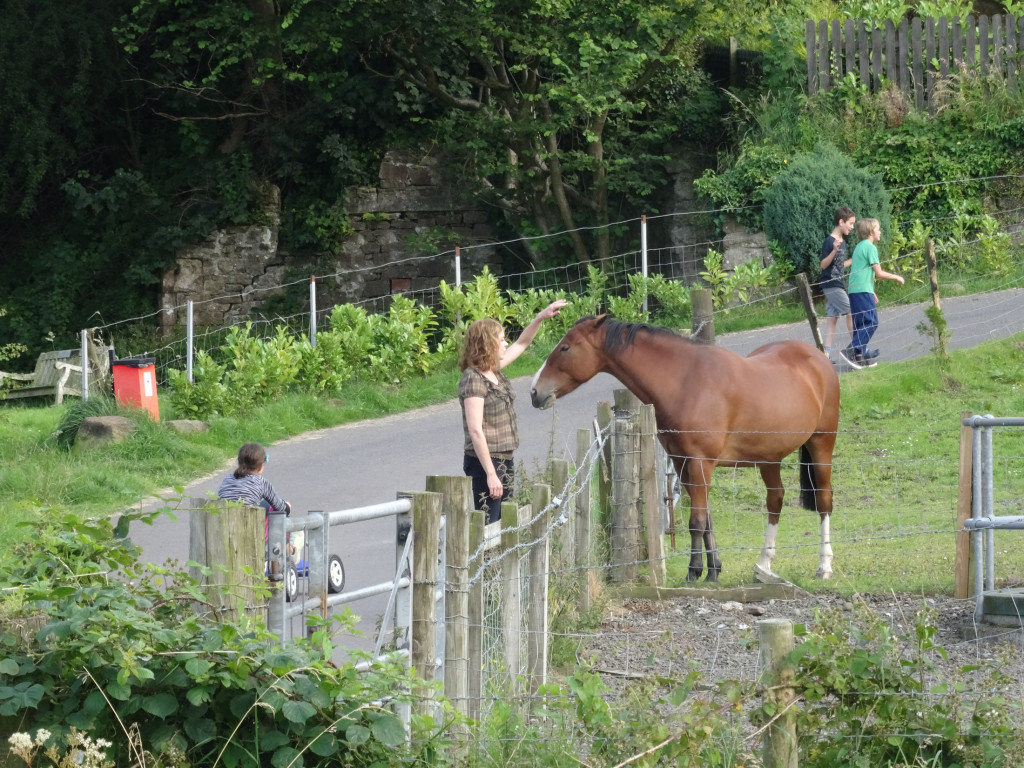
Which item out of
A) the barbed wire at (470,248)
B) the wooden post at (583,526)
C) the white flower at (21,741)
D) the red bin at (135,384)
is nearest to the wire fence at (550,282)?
the barbed wire at (470,248)

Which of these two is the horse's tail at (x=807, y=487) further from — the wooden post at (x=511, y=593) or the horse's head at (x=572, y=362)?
the wooden post at (x=511, y=593)

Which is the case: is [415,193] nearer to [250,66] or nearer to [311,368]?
[250,66]

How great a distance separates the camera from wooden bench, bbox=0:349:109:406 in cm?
1791

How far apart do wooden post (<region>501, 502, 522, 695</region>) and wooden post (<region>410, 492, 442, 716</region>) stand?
0.73m

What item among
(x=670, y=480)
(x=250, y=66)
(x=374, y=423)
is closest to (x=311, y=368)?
(x=374, y=423)

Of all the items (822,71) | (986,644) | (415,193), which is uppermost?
(822,71)

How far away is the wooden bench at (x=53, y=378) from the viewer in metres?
17.9

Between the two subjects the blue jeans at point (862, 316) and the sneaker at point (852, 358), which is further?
the blue jeans at point (862, 316)

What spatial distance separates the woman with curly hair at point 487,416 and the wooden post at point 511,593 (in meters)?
1.77

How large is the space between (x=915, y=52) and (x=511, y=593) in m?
16.2

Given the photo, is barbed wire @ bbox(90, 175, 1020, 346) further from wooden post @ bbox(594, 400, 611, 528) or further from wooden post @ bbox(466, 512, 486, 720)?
wooden post @ bbox(466, 512, 486, 720)

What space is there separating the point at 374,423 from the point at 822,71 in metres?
9.52

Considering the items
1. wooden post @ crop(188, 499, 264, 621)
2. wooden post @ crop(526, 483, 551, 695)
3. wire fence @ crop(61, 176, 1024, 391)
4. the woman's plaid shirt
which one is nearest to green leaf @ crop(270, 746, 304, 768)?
wooden post @ crop(188, 499, 264, 621)

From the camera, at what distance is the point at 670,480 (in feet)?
32.6
